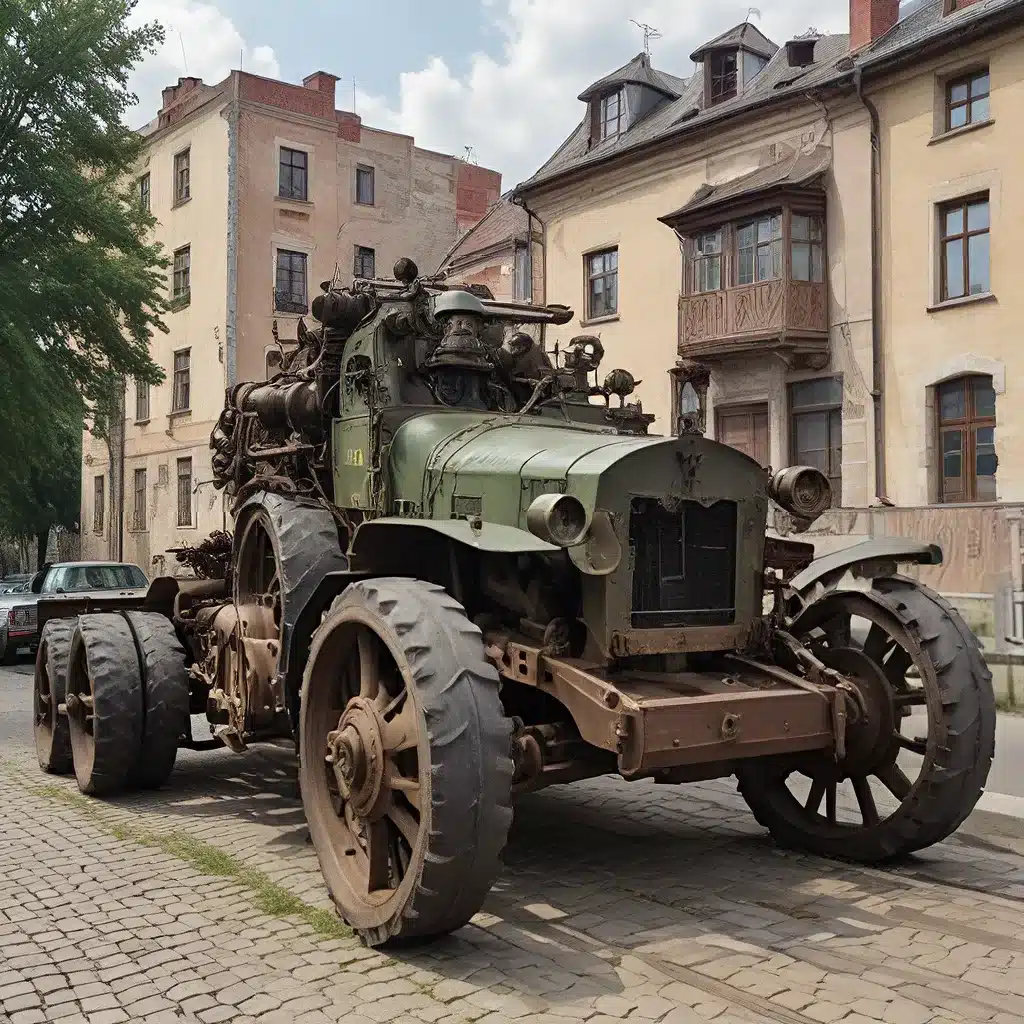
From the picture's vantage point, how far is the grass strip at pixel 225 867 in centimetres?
513

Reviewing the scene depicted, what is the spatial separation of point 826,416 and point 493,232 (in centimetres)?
1368

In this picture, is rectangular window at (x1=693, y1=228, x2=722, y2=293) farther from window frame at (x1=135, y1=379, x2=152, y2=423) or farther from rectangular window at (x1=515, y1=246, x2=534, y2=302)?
window frame at (x1=135, y1=379, x2=152, y2=423)

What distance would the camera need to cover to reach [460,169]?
3772 centimetres

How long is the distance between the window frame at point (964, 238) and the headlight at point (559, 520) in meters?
16.8

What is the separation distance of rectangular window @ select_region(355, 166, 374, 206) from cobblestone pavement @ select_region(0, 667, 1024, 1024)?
29.8 meters

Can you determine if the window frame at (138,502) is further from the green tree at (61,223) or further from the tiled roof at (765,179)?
the tiled roof at (765,179)

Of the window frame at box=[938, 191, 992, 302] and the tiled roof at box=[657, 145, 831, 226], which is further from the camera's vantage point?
the tiled roof at box=[657, 145, 831, 226]

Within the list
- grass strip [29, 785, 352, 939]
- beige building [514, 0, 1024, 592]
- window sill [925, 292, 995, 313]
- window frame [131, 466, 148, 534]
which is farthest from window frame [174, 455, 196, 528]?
grass strip [29, 785, 352, 939]

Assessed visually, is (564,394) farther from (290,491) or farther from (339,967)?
(339,967)

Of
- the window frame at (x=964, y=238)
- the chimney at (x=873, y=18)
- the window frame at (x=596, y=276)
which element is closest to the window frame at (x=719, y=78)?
the chimney at (x=873, y=18)

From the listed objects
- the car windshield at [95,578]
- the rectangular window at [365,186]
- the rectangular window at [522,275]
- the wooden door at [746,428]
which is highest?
the rectangular window at [365,186]

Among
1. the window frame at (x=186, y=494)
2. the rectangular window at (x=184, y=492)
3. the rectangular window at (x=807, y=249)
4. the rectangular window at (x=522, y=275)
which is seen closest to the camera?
the rectangular window at (x=807, y=249)

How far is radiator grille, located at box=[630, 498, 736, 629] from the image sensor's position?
5449 millimetres

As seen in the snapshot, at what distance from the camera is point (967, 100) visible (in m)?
19.9
